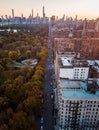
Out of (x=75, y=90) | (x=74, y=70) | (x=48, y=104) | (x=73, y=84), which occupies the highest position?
(x=74, y=70)

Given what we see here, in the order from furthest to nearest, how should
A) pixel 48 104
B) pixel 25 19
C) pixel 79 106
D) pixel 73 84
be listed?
1. pixel 25 19
2. pixel 48 104
3. pixel 73 84
4. pixel 79 106

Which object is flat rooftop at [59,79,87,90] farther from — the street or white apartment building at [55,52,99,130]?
the street

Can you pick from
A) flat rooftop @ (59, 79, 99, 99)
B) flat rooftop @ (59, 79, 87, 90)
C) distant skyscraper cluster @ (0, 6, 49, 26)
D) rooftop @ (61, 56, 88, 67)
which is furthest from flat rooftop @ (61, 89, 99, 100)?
distant skyscraper cluster @ (0, 6, 49, 26)

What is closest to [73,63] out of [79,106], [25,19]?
[79,106]

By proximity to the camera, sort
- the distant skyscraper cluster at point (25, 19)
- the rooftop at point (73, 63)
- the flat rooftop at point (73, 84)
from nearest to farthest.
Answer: the flat rooftop at point (73, 84) < the rooftop at point (73, 63) < the distant skyscraper cluster at point (25, 19)

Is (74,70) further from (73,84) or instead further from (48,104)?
(48,104)

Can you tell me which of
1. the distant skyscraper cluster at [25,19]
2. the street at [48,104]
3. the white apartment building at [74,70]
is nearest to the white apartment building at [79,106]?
the street at [48,104]

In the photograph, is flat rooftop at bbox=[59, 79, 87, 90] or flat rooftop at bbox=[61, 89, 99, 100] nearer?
flat rooftop at bbox=[61, 89, 99, 100]

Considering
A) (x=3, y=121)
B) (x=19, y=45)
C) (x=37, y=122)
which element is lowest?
(x=37, y=122)

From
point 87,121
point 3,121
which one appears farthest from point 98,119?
point 3,121

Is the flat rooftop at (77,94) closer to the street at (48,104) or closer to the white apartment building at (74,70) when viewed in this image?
the street at (48,104)

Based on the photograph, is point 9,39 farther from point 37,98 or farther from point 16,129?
point 16,129
